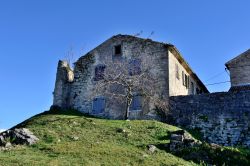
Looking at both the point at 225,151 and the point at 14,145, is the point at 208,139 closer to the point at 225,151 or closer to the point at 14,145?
the point at 225,151

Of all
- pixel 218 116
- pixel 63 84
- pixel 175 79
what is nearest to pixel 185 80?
pixel 175 79

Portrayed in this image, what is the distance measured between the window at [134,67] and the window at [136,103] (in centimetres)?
249

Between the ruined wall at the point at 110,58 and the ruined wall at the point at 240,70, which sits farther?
the ruined wall at the point at 240,70

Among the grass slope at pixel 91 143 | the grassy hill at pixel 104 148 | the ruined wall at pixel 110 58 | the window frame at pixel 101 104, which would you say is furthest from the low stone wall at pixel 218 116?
the window frame at pixel 101 104

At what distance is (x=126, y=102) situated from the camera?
1489 inches

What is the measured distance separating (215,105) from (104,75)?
11.6 metres

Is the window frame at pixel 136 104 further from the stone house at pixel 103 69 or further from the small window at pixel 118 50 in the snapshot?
the small window at pixel 118 50

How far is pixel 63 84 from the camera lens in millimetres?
42125

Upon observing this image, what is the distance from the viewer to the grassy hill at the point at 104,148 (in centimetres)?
2291

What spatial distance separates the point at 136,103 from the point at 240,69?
10.9m

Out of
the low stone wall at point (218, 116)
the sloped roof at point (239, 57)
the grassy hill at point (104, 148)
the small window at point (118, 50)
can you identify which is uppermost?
the small window at point (118, 50)

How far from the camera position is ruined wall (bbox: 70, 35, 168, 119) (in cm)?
3759

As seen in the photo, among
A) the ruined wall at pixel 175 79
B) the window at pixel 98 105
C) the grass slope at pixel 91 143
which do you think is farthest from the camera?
the window at pixel 98 105

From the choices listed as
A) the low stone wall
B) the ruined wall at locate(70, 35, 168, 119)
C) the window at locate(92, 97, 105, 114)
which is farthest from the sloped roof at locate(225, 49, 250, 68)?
the window at locate(92, 97, 105, 114)
